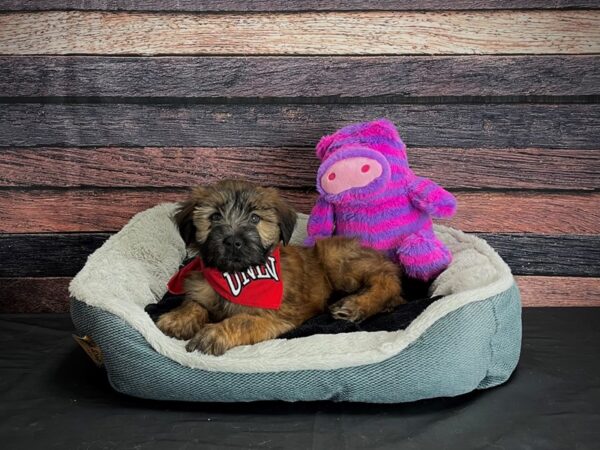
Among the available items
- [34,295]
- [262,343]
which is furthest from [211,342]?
[34,295]

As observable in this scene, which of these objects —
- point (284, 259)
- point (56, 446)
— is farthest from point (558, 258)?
point (56, 446)

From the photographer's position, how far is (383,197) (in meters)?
3.33

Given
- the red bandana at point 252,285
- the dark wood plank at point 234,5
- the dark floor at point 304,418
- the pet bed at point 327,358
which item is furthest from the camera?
the dark wood plank at point 234,5

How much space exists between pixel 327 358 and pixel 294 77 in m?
1.84

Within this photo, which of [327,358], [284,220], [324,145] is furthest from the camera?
[324,145]

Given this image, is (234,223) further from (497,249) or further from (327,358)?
(497,249)

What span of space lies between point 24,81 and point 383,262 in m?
2.26

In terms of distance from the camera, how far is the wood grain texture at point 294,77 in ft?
12.0

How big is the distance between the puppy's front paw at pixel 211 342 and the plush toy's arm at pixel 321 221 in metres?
1.02

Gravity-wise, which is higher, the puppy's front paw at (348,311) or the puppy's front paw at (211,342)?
the puppy's front paw at (211,342)

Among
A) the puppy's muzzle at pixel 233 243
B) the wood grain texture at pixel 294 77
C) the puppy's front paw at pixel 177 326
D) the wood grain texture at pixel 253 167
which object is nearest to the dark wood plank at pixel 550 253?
the wood grain texture at pixel 253 167

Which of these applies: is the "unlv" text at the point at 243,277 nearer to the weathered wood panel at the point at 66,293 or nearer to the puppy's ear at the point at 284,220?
the puppy's ear at the point at 284,220

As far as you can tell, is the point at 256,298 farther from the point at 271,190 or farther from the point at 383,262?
the point at 383,262

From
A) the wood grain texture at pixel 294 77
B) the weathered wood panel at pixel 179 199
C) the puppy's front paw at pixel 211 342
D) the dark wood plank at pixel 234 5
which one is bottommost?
the puppy's front paw at pixel 211 342
